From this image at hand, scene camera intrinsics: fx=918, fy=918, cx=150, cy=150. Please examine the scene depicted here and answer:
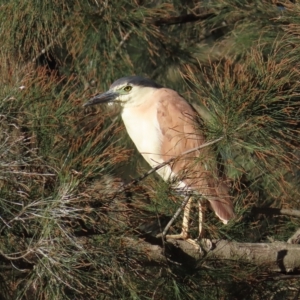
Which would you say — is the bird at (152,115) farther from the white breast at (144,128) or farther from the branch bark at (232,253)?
the branch bark at (232,253)

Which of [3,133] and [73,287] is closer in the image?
[73,287]

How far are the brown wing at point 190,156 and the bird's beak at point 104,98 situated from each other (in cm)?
15

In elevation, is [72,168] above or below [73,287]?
above

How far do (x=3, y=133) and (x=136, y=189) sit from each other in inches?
12.9

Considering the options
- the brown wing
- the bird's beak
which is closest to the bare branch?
the brown wing

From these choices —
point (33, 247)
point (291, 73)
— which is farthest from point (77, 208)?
point (291, 73)

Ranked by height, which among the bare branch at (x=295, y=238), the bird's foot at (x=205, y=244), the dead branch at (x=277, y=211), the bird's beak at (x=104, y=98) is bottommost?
the bare branch at (x=295, y=238)

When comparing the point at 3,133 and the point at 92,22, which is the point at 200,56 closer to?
the point at 92,22

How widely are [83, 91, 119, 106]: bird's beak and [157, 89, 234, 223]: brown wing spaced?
0.15 metres

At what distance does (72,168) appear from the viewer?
6.67 feet

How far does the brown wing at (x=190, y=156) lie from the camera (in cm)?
205

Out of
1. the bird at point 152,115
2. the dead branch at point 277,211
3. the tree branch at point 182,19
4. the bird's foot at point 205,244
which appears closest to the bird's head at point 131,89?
the bird at point 152,115

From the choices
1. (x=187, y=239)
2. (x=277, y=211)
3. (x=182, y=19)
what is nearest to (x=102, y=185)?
(x=187, y=239)

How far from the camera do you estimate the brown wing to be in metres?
2.05
